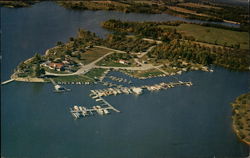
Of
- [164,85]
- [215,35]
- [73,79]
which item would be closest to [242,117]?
[164,85]

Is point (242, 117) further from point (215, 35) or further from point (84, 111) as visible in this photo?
point (215, 35)

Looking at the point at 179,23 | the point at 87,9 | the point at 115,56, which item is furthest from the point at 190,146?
the point at 87,9

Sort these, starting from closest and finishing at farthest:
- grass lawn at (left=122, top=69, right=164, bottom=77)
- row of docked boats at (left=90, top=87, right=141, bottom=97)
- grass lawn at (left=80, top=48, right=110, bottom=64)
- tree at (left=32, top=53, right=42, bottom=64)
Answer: row of docked boats at (left=90, top=87, right=141, bottom=97) → tree at (left=32, top=53, right=42, bottom=64) → grass lawn at (left=122, top=69, right=164, bottom=77) → grass lawn at (left=80, top=48, right=110, bottom=64)

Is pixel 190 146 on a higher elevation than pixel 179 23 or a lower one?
lower

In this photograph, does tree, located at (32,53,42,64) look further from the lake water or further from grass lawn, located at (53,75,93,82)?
grass lawn, located at (53,75,93,82)

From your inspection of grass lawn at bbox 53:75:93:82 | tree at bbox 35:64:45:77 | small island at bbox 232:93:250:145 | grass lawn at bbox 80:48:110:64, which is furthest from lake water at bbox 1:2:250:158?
grass lawn at bbox 80:48:110:64

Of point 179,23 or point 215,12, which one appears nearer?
point 179,23

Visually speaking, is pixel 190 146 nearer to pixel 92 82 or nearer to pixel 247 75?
pixel 92 82
